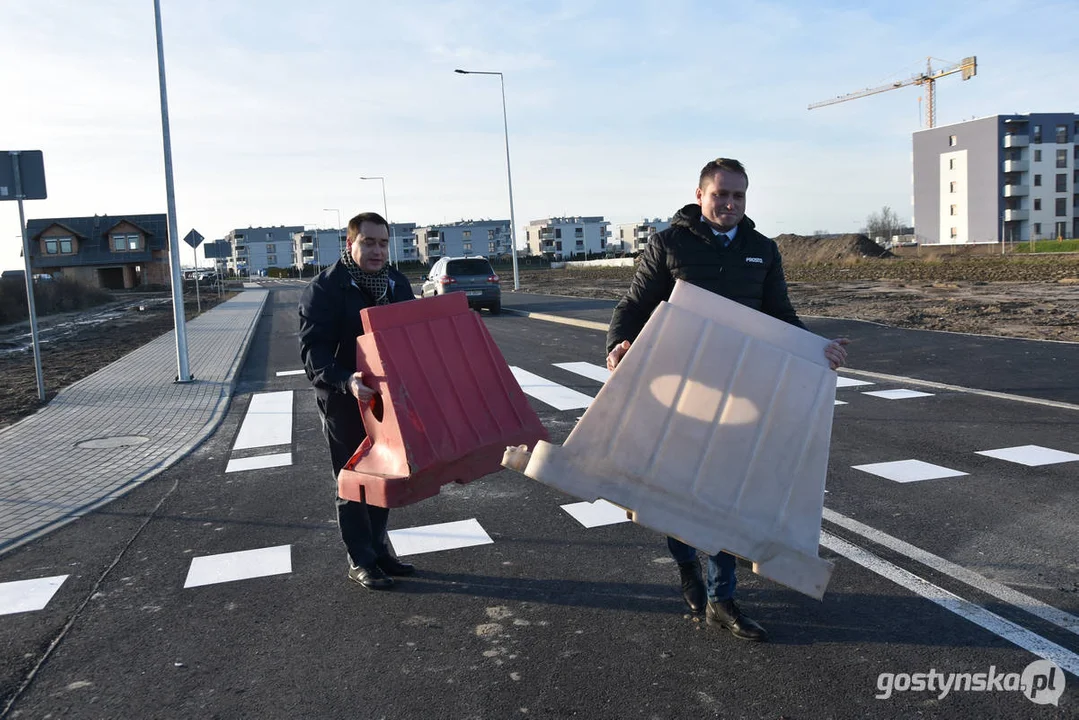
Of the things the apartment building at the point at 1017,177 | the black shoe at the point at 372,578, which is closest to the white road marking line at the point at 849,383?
the black shoe at the point at 372,578

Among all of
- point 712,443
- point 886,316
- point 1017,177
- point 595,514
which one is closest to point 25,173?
point 595,514

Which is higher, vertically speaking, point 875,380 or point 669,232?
point 669,232

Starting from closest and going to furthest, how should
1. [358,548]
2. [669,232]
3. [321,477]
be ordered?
[669,232] < [358,548] < [321,477]

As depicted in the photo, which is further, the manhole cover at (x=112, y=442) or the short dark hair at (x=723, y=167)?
the manhole cover at (x=112, y=442)

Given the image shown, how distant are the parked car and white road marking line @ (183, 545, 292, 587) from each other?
64.4 ft

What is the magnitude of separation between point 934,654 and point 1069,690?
0.47m

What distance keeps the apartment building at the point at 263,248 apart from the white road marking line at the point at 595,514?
188 m

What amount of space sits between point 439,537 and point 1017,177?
9468 centimetres

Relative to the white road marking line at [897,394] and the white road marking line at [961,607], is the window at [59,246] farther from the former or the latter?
the white road marking line at [961,607]

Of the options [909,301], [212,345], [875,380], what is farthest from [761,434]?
[909,301]

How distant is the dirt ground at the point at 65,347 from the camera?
12.5 metres

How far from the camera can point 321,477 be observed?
681cm

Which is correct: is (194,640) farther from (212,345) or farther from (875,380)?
(212,345)

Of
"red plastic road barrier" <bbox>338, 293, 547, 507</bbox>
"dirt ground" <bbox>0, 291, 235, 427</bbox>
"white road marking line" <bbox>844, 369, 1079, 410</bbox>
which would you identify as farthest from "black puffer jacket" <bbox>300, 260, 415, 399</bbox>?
"dirt ground" <bbox>0, 291, 235, 427</bbox>
